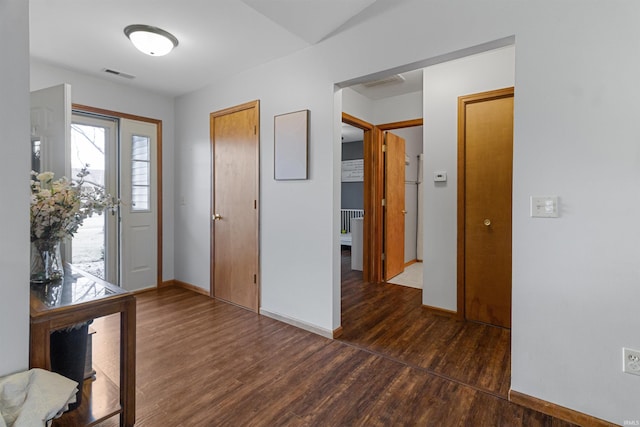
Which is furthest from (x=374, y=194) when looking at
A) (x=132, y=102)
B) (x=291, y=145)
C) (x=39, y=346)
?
(x=39, y=346)

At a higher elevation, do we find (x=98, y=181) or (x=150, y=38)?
(x=150, y=38)

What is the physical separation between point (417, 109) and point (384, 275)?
7.38 ft

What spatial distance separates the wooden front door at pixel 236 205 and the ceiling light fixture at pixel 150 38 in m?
0.93

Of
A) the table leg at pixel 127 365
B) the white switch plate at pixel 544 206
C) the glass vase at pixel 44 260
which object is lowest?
the table leg at pixel 127 365

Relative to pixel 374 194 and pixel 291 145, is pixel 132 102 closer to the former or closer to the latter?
pixel 291 145

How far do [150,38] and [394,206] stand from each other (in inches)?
137

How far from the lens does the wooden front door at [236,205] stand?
130 inches

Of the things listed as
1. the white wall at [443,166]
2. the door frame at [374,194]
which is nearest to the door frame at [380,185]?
the door frame at [374,194]

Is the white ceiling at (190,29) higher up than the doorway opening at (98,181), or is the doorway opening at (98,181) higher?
the white ceiling at (190,29)

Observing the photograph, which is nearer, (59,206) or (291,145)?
(59,206)

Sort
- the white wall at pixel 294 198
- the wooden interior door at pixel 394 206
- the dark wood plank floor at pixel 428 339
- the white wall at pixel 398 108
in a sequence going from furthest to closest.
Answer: the wooden interior door at pixel 394 206 → the white wall at pixel 398 108 → the white wall at pixel 294 198 → the dark wood plank floor at pixel 428 339

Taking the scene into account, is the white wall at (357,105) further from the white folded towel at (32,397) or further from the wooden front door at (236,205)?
the white folded towel at (32,397)

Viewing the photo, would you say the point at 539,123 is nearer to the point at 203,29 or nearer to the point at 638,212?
the point at 638,212

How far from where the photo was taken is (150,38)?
246 cm
